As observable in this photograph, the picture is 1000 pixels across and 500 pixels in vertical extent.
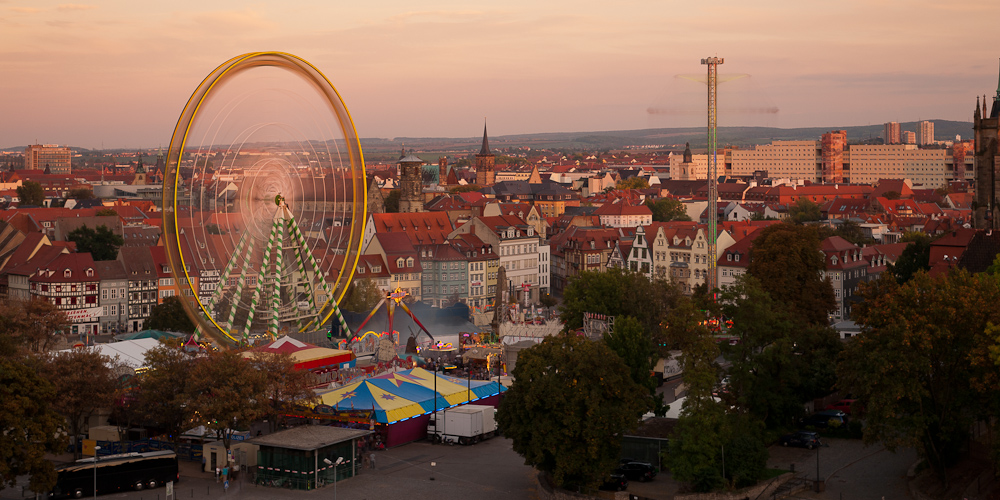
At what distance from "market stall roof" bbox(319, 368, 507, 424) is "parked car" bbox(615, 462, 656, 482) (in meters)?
11.8

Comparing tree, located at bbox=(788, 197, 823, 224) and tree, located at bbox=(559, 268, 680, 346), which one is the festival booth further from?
tree, located at bbox=(788, 197, 823, 224)

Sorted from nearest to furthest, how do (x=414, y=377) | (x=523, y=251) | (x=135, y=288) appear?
(x=414, y=377) < (x=135, y=288) < (x=523, y=251)

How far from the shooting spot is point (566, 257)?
423ft

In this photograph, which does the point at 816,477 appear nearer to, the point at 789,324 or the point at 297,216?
the point at 789,324

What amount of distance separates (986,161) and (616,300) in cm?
4152

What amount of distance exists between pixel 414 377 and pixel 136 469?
16106 millimetres

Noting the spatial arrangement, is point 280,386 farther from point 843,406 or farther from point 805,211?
point 805,211

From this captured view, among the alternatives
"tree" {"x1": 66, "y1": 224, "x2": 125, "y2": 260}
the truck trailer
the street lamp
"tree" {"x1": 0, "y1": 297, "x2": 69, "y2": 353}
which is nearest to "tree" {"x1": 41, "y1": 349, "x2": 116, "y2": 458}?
the street lamp

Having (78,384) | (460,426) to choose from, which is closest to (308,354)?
(460,426)

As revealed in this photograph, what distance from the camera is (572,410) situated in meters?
44.0

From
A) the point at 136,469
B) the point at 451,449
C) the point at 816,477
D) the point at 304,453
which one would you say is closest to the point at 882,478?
the point at 816,477

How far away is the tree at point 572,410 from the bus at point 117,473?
13470 mm

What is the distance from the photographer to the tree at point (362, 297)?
93.8 metres

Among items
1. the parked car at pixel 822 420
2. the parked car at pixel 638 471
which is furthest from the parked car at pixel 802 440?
the parked car at pixel 638 471
